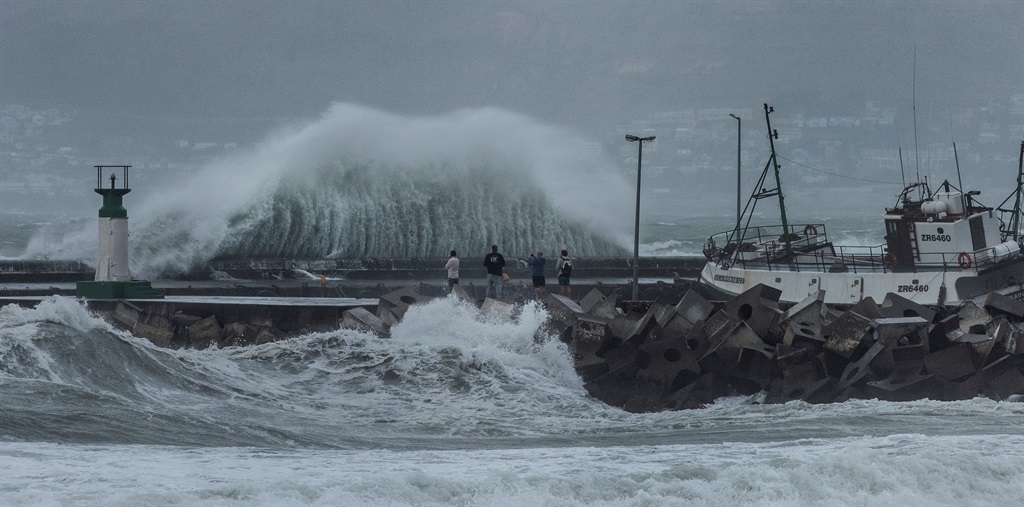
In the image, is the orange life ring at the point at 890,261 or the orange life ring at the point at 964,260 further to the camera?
the orange life ring at the point at 890,261

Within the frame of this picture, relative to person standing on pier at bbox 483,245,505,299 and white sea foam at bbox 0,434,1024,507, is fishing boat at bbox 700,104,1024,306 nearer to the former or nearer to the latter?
person standing on pier at bbox 483,245,505,299

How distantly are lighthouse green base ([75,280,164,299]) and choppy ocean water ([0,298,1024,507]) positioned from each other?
4053 mm

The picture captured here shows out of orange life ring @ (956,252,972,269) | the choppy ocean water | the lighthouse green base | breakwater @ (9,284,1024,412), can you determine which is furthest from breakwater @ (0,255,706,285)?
the choppy ocean water

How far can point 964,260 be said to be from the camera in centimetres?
2275

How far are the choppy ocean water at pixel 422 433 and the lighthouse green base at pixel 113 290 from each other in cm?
405

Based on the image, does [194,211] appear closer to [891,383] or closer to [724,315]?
[724,315]

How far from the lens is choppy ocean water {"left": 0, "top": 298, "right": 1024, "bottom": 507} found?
873cm

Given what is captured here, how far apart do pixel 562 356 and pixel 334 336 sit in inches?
127

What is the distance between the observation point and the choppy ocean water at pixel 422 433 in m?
8.73

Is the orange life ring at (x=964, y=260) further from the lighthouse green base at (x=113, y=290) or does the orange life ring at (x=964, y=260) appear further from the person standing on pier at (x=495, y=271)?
the lighthouse green base at (x=113, y=290)

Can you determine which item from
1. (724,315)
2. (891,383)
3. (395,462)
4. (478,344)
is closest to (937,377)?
(891,383)

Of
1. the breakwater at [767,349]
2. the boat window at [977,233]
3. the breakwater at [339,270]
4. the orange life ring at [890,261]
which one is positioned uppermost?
the boat window at [977,233]

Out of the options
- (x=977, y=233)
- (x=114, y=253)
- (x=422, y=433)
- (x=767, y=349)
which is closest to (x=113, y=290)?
(x=114, y=253)

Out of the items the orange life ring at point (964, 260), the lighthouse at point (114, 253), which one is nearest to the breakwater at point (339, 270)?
the lighthouse at point (114, 253)
